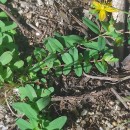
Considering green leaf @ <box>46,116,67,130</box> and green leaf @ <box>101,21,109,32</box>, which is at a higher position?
green leaf @ <box>101,21,109,32</box>

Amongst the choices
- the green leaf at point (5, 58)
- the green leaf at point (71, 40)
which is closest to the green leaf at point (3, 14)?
the green leaf at point (5, 58)

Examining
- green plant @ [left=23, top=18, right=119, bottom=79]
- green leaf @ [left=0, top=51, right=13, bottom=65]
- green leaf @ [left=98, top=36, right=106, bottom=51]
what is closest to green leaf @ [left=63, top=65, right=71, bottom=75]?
green plant @ [left=23, top=18, right=119, bottom=79]

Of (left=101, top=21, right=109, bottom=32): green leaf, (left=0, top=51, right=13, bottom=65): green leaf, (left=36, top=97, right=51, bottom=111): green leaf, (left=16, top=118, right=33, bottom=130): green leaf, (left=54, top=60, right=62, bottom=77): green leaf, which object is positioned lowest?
(left=16, top=118, right=33, bottom=130): green leaf

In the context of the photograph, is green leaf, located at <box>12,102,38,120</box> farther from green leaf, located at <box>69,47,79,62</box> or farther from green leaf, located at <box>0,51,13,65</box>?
green leaf, located at <box>69,47,79,62</box>

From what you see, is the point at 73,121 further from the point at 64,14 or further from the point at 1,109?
the point at 64,14

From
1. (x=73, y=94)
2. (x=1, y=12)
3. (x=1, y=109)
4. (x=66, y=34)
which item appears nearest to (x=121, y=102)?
(x=73, y=94)

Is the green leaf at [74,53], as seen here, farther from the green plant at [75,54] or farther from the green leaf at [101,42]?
the green leaf at [101,42]
